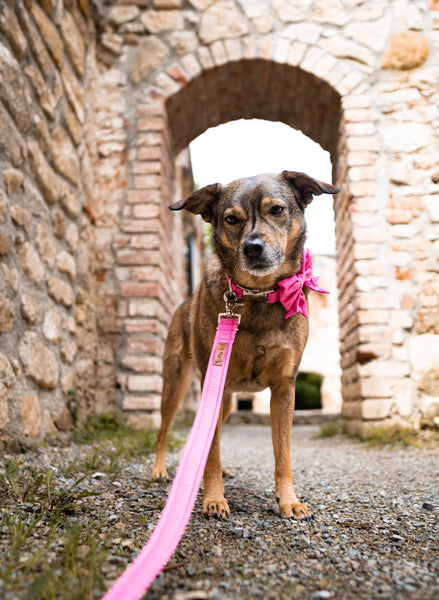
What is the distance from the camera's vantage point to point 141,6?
16.1ft

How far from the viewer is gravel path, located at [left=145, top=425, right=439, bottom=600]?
1.20 metres

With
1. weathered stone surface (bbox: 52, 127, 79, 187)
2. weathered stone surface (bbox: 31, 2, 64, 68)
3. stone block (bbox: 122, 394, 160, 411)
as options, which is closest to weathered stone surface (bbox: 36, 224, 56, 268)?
weathered stone surface (bbox: 52, 127, 79, 187)

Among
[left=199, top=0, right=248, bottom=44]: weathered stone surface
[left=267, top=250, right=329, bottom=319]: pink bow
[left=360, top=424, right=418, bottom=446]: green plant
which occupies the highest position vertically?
[left=199, top=0, right=248, bottom=44]: weathered stone surface

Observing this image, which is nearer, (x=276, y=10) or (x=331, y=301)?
(x=276, y=10)

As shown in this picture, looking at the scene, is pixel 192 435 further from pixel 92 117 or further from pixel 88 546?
pixel 92 117

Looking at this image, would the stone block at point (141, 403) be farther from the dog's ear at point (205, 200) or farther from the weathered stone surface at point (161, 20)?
the weathered stone surface at point (161, 20)

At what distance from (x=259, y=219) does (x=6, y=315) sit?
1593mm

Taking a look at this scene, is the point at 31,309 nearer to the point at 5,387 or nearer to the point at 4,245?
the point at 4,245

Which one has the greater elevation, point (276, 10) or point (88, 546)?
point (276, 10)

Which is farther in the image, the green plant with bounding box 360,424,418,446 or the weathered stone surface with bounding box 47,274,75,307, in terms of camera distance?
the green plant with bounding box 360,424,418,446

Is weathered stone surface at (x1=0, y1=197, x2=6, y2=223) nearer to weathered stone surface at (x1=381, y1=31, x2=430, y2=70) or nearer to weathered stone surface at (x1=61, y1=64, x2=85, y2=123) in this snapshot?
weathered stone surface at (x1=61, y1=64, x2=85, y2=123)

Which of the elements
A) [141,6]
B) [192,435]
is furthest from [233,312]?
[141,6]

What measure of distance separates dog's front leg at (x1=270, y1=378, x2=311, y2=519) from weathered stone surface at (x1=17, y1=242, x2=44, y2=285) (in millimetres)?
1839

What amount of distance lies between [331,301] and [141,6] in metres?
13.8
